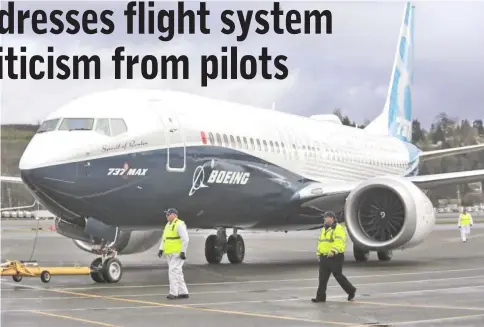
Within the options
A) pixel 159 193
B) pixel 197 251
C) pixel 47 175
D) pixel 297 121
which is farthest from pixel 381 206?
pixel 197 251

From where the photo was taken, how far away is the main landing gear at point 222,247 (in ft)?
78.8

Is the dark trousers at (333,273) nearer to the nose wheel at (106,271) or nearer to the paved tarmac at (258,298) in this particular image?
the paved tarmac at (258,298)

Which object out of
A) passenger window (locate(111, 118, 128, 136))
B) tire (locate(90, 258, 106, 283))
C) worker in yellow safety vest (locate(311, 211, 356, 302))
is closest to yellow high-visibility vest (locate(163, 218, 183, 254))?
tire (locate(90, 258, 106, 283))

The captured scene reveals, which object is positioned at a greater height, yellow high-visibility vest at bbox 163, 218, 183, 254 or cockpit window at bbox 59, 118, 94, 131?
cockpit window at bbox 59, 118, 94, 131

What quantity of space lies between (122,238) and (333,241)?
23.1 ft

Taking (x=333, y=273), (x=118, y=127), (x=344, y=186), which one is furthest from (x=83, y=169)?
(x=344, y=186)

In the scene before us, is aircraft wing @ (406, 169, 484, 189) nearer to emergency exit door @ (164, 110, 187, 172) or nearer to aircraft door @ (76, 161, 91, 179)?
emergency exit door @ (164, 110, 187, 172)

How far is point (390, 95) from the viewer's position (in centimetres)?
3519

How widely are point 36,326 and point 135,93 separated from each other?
8.10 metres

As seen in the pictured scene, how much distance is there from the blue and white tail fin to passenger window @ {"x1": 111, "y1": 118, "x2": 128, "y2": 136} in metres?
17.9

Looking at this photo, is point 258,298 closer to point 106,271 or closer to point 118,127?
point 106,271

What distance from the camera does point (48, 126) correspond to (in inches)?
672

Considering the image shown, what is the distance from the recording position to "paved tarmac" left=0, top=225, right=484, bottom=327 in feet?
39.2

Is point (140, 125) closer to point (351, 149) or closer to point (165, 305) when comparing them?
point (165, 305)
